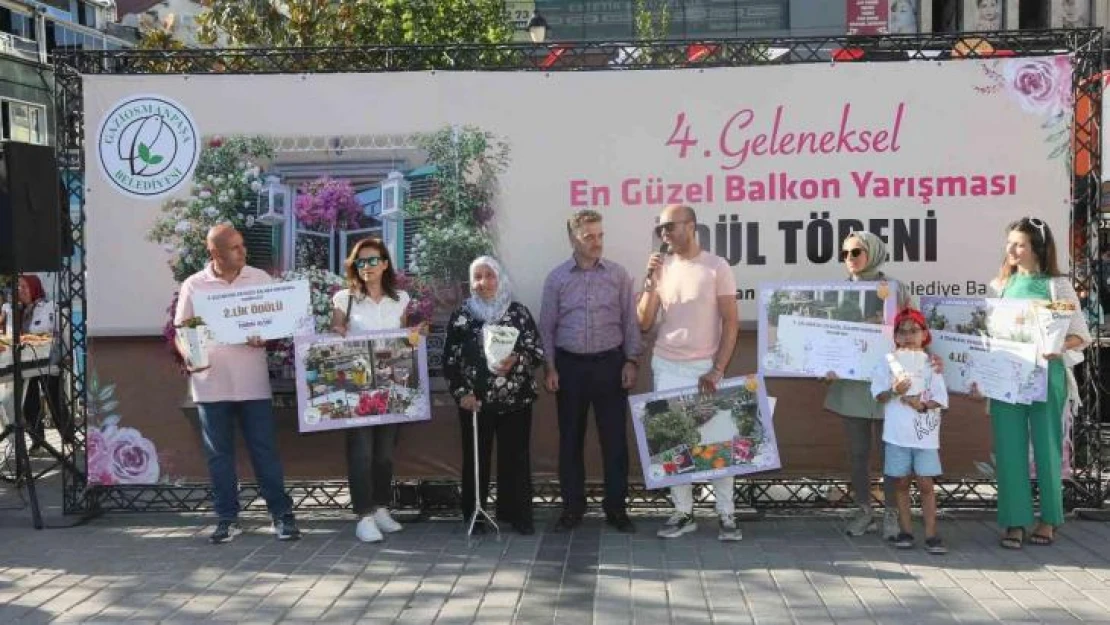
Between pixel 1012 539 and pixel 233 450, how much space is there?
15.3ft

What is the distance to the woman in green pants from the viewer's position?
17.5ft

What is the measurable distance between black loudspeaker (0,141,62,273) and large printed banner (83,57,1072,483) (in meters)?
0.24

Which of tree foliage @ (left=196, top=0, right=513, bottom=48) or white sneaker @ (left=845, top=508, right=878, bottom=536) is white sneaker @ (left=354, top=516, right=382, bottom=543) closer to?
white sneaker @ (left=845, top=508, right=878, bottom=536)

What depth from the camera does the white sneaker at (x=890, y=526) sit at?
5656 mm

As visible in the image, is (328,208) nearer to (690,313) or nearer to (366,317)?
(366,317)

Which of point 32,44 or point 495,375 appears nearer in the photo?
point 495,375

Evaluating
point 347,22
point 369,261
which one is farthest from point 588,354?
point 347,22

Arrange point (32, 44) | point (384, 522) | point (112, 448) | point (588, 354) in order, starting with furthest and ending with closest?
point (32, 44), point (112, 448), point (384, 522), point (588, 354)

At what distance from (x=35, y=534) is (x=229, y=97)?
3093mm

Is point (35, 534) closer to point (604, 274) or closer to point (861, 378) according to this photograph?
point (604, 274)

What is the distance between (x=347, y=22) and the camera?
13.1 metres

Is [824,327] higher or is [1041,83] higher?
[1041,83]

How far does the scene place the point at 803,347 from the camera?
224 inches

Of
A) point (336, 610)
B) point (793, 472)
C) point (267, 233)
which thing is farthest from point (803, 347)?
point (267, 233)
